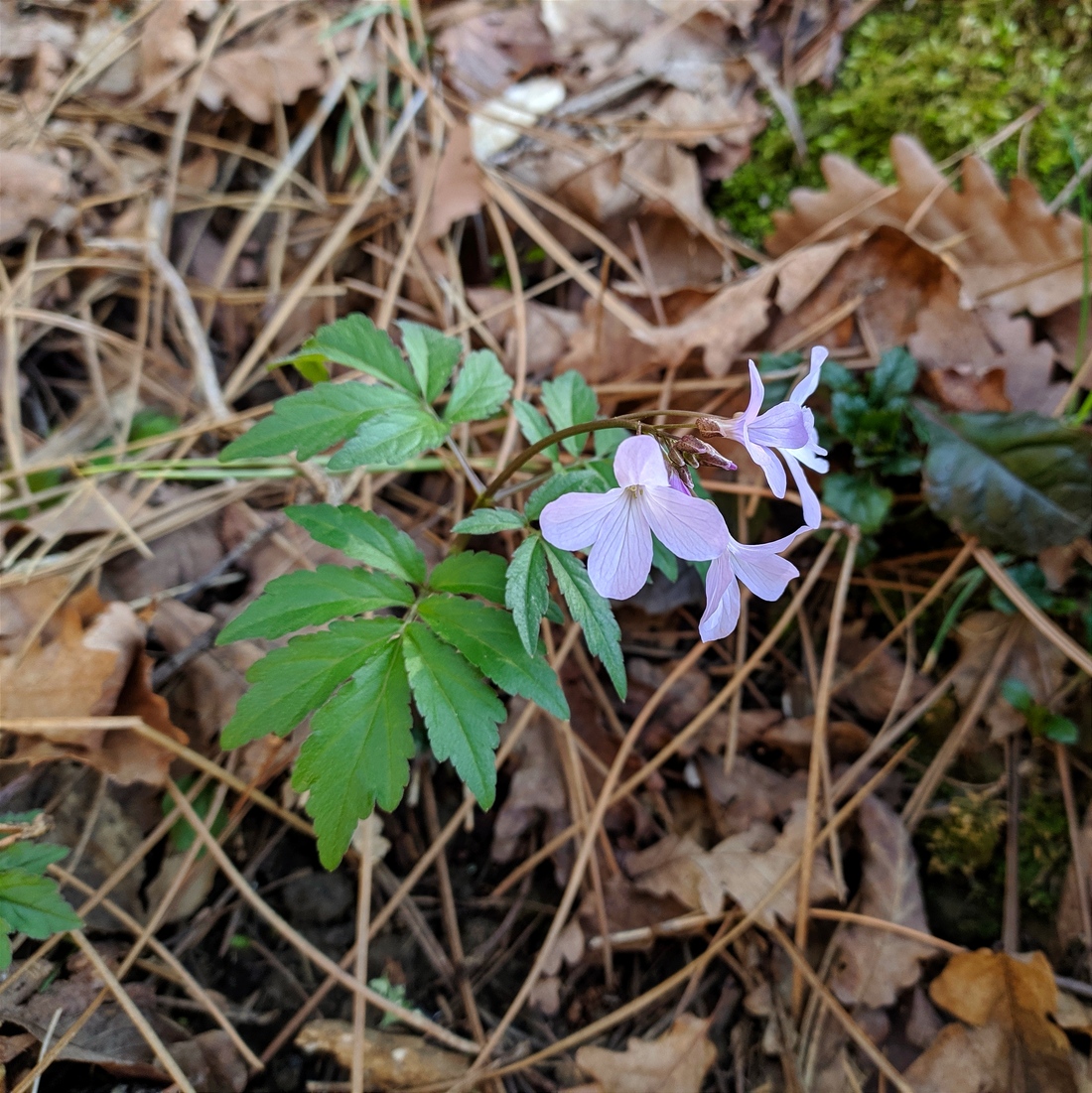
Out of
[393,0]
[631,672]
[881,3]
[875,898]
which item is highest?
[393,0]

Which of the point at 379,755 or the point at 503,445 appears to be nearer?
the point at 379,755

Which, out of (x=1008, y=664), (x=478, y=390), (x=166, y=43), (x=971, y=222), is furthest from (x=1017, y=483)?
(x=166, y=43)

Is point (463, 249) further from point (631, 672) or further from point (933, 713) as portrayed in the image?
point (933, 713)

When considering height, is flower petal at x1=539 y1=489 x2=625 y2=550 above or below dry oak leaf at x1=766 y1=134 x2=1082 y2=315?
above

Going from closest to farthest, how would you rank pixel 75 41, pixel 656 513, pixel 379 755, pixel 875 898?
pixel 656 513 → pixel 379 755 → pixel 875 898 → pixel 75 41

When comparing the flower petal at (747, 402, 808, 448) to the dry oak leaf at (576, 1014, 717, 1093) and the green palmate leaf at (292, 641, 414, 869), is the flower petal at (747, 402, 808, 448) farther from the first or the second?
the dry oak leaf at (576, 1014, 717, 1093)

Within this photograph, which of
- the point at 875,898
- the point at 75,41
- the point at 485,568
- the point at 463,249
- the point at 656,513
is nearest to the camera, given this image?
the point at 656,513

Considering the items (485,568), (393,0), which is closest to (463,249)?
(393,0)

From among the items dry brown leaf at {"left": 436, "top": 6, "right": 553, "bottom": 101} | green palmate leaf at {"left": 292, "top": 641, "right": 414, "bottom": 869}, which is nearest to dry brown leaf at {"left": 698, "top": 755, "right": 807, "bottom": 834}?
green palmate leaf at {"left": 292, "top": 641, "right": 414, "bottom": 869}
